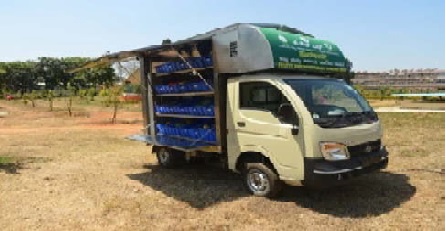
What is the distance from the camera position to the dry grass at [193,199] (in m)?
6.02

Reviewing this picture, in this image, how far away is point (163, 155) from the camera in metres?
9.98

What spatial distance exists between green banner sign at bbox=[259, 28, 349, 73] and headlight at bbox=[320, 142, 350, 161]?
1471mm

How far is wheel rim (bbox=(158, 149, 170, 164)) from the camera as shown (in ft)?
32.2

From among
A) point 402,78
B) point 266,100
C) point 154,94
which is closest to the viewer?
point 266,100

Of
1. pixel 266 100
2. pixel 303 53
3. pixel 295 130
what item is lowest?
pixel 295 130

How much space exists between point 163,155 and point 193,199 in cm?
292

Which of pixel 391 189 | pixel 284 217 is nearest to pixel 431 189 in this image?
pixel 391 189

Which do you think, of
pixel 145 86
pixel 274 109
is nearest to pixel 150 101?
pixel 145 86

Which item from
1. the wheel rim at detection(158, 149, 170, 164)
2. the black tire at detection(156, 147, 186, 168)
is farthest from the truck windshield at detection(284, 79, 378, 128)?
the wheel rim at detection(158, 149, 170, 164)

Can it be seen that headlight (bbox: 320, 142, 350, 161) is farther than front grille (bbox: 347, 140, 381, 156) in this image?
No

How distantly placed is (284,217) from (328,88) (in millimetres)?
2356

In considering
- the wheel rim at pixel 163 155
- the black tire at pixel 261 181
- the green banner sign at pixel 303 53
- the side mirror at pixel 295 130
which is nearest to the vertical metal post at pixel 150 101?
the wheel rim at pixel 163 155

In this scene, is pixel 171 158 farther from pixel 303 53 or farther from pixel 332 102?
pixel 332 102

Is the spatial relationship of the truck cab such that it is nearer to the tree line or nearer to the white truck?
the white truck
